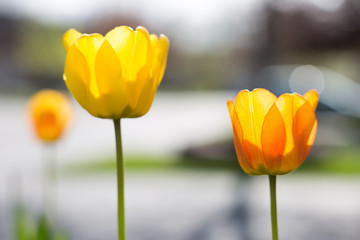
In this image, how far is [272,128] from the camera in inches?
42.4

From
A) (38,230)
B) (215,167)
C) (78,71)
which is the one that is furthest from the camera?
(215,167)

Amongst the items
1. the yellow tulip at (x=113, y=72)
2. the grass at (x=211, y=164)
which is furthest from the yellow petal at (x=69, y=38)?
the grass at (x=211, y=164)

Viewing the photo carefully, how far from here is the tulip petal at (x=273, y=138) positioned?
3.53 feet

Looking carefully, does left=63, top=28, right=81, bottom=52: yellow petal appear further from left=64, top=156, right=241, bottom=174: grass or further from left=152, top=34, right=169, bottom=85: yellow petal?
left=64, top=156, right=241, bottom=174: grass

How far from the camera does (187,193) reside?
8234 millimetres

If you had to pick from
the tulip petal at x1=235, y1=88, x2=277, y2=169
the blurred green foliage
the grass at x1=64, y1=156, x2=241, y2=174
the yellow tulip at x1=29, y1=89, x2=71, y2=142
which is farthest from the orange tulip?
the grass at x1=64, y1=156, x2=241, y2=174

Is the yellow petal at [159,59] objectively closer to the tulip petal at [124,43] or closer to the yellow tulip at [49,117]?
the tulip petal at [124,43]

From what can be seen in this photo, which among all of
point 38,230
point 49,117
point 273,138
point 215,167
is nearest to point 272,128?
point 273,138

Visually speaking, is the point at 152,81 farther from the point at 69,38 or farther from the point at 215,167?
the point at 215,167

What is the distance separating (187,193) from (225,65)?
188ft

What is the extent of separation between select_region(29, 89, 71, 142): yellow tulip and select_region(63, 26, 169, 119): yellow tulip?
6.85ft

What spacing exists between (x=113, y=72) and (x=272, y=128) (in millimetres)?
332

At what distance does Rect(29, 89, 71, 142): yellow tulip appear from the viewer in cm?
322

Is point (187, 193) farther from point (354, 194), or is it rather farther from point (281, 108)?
point (281, 108)
